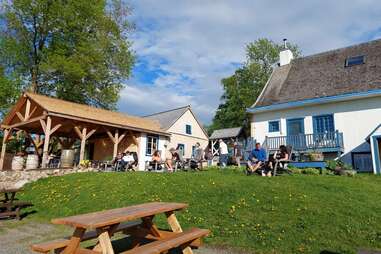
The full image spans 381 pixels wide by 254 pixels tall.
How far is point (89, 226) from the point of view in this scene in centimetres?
306

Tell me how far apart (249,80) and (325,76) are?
25344mm

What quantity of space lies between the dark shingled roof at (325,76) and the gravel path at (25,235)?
14.6 metres

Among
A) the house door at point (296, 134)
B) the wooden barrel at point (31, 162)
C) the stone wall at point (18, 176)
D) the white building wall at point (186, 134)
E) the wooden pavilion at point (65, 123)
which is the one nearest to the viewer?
the stone wall at point (18, 176)

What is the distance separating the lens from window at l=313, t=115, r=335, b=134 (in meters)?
16.2

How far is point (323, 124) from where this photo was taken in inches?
650

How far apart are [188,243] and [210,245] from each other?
1.24 m

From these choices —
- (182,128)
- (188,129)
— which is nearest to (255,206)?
(182,128)

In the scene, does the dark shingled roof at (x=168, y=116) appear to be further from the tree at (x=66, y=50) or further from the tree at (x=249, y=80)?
the tree at (x=249, y=80)

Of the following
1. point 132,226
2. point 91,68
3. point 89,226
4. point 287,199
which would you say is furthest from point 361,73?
point 91,68

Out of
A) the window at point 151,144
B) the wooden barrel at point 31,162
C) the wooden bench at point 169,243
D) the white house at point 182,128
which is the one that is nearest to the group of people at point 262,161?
the wooden bench at point 169,243

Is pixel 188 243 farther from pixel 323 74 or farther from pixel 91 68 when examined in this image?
pixel 91 68

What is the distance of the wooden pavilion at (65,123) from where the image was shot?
15.5 m

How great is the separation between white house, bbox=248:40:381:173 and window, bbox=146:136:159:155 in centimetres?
855

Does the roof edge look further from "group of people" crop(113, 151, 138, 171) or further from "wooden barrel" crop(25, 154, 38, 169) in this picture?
"wooden barrel" crop(25, 154, 38, 169)
